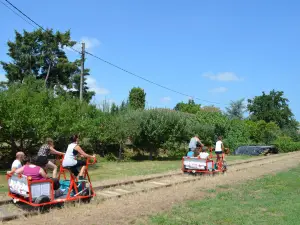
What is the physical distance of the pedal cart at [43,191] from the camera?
7.14m

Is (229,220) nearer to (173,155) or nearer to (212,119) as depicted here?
(173,155)

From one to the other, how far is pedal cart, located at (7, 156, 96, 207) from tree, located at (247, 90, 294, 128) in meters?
70.4

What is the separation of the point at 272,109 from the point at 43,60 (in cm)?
5281

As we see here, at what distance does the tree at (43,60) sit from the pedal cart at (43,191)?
32682 millimetres

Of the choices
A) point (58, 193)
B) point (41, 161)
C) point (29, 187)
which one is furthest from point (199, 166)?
point (29, 187)

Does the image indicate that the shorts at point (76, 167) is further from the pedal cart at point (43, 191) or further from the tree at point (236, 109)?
the tree at point (236, 109)

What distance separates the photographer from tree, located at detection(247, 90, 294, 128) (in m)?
73.7

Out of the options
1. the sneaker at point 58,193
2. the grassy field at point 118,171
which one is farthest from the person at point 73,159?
the grassy field at point 118,171

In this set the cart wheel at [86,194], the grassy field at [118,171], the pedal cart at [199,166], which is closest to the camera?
the cart wheel at [86,194]

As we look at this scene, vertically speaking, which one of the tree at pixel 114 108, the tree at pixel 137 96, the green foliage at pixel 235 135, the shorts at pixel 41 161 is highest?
the tree at pixel 137 96

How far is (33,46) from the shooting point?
131ft

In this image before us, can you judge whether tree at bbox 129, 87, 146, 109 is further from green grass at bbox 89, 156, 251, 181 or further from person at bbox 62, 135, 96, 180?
person at bbox 62, 135, 96, 180

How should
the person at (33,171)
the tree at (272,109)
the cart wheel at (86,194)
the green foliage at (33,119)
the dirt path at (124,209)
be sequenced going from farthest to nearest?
the tree at (272,109)
the green foliage at (33,119)
the cart wheel at (86,194)
the person at (33,171)
the dirt path at (124,209)

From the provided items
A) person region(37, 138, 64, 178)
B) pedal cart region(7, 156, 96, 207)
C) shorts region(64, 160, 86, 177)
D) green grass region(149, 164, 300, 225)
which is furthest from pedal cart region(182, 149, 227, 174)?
person region(37, 138, 64, 178)
